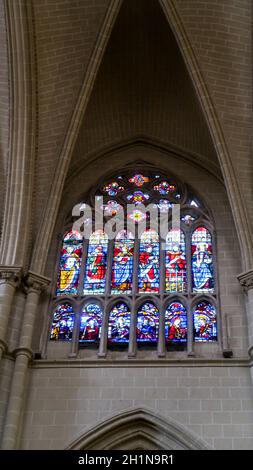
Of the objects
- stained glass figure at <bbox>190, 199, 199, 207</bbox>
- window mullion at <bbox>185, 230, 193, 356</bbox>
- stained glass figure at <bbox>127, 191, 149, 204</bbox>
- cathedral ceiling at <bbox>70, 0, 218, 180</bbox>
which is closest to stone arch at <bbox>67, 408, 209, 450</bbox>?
window mullion at <bbox>185, 230, 193, 356</bbox>

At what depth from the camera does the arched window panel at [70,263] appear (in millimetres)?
13875

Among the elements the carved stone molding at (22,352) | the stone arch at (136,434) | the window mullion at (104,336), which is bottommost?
the stone arch at (136,434)

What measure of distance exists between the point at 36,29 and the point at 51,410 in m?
7.27

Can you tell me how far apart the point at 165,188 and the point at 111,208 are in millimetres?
1265

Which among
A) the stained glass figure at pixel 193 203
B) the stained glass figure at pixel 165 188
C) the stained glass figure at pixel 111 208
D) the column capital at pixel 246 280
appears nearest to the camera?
the column capital at pixel 246 280

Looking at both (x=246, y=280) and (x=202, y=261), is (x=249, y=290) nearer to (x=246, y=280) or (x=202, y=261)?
(x=246, y=280)

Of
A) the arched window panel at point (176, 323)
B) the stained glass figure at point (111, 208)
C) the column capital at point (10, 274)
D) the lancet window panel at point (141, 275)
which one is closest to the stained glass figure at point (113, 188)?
the lancet window panel at point (141, 275)

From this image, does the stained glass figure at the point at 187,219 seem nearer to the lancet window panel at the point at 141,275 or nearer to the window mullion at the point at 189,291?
the lancet window panel at the point at 141,275

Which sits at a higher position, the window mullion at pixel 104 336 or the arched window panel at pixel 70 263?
the arched window panel at pixel 70 263

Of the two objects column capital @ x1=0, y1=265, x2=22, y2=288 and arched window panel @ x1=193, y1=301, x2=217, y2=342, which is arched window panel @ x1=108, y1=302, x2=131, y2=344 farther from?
column capital @ x1=0, y1=265, x2=22, y2=288

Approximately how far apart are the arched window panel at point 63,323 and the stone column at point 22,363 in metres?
0.67

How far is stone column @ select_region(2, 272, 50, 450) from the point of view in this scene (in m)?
11.2
